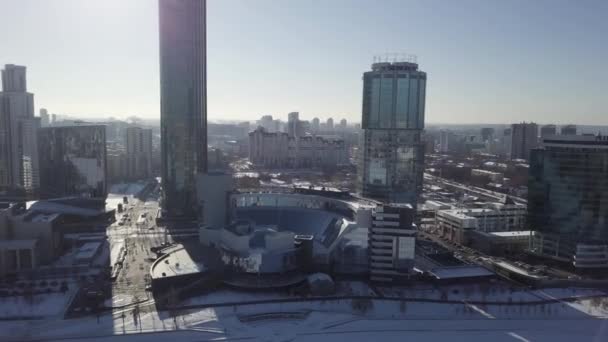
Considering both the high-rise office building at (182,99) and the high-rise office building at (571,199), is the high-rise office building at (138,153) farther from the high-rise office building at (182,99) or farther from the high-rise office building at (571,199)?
the high-rise office building at (571,199)

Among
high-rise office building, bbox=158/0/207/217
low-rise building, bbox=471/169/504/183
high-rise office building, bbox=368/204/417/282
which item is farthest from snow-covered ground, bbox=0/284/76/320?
low-rise building, bbox=471/169/504/183

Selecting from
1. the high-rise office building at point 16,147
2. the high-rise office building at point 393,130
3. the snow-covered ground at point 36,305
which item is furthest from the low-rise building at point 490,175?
the snow-covered ground at point 36,305

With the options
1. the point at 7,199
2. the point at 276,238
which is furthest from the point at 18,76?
the point at 276,238

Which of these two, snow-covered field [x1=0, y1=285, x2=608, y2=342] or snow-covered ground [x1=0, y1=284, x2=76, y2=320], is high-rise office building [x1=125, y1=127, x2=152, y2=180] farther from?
snow-covered field [x1=0, y1=285, x2=608, y2=342]

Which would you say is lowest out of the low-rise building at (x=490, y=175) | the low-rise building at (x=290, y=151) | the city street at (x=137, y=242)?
the city street at (x=137, y=242)

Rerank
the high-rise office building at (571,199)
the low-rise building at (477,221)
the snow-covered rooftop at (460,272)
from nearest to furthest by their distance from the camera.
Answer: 1. the snow-covered rooftop at (460,272)
2. the high-rise office building at (571,199)
3. the low-rise building at (477,221)

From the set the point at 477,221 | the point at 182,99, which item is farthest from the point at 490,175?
the point at 182,99
